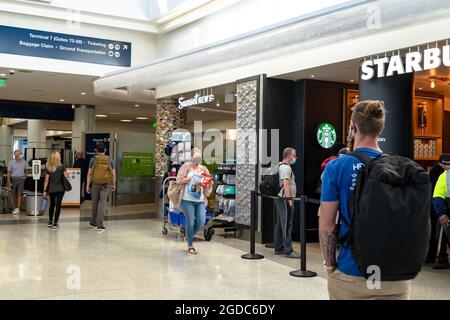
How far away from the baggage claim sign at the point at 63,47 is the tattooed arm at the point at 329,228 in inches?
363

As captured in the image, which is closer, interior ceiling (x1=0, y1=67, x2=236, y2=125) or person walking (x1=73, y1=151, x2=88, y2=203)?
interior ceiling (x1=0, y1=67, x2=236, y2=125)

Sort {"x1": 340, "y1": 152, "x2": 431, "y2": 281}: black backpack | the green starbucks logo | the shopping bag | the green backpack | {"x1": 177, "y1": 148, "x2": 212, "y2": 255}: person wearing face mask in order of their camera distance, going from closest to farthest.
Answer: {"x1": 340, "y1": 152, "x2": 431, "y2": 281}: black backpack → {"x1": 177, "y1": 148, "x2": 212, "y2": 255}: person wearing face mask → the green starbucks logo → the green backpack → the shopping bag

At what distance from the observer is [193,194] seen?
6730mm

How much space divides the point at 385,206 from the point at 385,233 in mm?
103

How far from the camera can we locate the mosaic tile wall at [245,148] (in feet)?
27.5

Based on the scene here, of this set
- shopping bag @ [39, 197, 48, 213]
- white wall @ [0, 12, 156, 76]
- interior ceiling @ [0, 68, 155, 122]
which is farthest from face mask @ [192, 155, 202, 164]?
shopping bag @ [39, 197, 48, 213]

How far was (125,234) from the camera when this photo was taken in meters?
8.84

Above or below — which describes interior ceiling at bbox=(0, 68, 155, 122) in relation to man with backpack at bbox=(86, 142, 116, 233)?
above

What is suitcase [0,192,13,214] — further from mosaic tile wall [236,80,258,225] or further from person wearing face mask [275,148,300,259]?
person wearing face mask [275,148,300,259]

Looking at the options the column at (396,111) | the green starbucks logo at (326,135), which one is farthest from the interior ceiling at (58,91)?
the column at (396,111)

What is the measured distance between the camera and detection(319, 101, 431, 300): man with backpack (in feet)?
6.32

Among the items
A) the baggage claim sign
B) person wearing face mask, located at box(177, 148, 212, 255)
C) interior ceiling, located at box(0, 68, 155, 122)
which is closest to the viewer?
person wearing face mask, located at box(177, 148, 212, 255)

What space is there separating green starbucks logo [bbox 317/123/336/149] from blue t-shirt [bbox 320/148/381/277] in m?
6.54

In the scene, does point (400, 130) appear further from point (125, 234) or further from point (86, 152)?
point (86, 152)
